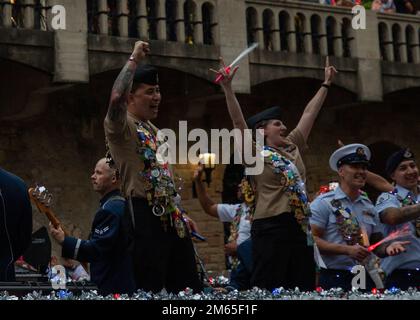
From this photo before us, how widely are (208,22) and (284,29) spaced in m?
1.36

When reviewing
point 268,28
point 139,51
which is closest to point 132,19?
point 268,28

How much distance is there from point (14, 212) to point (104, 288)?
1.16 metres

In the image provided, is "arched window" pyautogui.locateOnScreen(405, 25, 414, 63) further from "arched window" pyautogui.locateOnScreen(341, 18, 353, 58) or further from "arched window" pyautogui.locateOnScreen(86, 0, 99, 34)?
"arched window" pyautogui.locateOnScreen(86, 0, 99, 34)

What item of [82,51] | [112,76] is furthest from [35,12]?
[112,76]

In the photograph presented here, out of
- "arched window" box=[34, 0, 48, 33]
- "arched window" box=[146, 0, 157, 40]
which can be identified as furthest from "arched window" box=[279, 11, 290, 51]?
"arched window" box=[34, 0, 48, 33]

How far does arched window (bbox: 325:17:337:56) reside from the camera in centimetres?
1591

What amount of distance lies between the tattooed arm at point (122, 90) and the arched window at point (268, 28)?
9.80 metres

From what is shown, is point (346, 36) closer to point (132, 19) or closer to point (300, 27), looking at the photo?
point (300, 27)

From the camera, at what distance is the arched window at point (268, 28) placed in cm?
1516

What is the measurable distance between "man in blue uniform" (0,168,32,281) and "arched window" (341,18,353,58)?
1145cm

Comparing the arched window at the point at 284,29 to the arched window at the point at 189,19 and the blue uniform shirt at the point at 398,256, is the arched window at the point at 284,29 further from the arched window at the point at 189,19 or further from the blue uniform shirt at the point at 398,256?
the blue uniform shirt at the point at 398,256

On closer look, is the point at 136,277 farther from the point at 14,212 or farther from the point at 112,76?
the point at 112,76

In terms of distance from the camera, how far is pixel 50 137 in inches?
583

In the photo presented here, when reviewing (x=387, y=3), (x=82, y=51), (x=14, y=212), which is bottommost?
(x=14, y=212)
